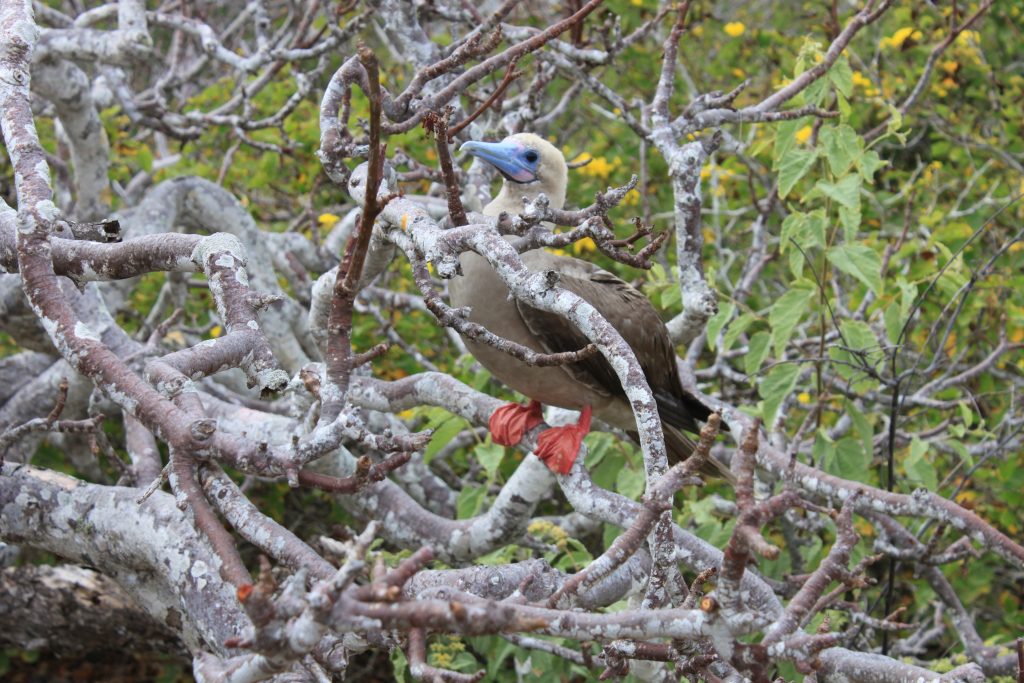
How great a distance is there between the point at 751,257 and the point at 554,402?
4.71ft

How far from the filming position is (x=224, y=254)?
2.21 metres

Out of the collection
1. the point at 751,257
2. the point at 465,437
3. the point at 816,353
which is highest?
the point at 751,257

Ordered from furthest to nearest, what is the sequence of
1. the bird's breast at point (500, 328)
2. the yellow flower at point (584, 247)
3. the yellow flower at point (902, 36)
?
the yellow flower at point (902, 36) → the yellow flower at point (584, 247) → the bird's breast at point (500, 328)

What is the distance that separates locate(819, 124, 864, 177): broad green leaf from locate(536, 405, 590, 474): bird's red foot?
1208 mm

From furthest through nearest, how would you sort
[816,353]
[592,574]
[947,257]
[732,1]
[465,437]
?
[732,1], [465,437], [816,353], [947,257], [592,574]

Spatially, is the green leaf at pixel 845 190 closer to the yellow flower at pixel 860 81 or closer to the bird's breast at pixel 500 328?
the bird's breast at pixel 500 328

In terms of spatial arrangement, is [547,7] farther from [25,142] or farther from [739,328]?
[25,142]

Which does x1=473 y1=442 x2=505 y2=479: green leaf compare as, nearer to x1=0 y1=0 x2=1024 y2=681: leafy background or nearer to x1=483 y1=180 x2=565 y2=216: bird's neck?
x1=0 y1=0 x2=1024 y2=681: leafy background

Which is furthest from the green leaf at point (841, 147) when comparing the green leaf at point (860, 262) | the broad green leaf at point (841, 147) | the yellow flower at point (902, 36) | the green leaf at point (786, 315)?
the yellow flower at point (902, 36)

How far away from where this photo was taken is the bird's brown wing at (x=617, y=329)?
333cm

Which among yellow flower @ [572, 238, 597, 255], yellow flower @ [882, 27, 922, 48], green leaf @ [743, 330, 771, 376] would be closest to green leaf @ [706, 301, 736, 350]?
green leaf @ [743, 330, 771, 376]

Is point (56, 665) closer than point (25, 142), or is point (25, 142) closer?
point (25, 142)

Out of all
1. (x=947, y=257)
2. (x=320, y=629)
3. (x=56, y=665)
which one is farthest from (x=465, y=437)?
(x=320, y=629)

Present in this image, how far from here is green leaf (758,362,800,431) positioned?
3.54m
